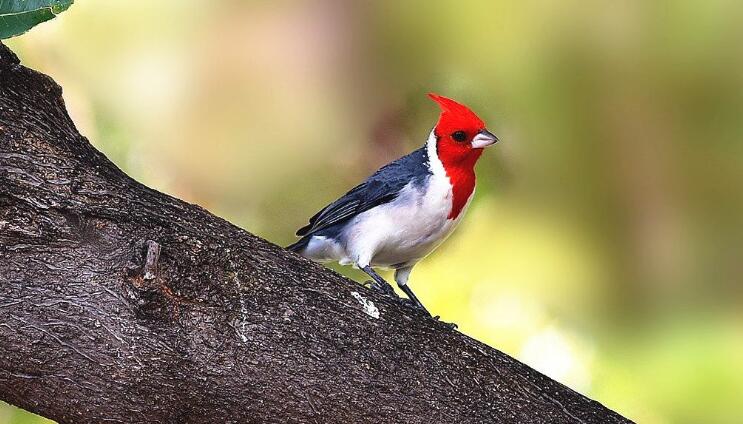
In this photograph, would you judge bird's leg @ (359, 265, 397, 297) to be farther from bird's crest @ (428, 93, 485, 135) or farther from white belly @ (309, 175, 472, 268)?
bird's crest @ (428, 93, 485, 135)

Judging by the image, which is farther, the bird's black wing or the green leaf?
the bird's black wing

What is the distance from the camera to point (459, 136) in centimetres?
177

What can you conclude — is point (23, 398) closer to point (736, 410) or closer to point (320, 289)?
point (320, 289)

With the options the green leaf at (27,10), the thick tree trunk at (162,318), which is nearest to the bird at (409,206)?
the thick tree trunk at (162,318)

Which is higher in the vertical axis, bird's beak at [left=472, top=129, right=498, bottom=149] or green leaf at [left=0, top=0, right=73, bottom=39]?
bird's beak at [left=472, top=129, right=498, bottom=149]

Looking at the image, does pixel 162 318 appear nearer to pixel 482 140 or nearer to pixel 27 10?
pixel 27 10

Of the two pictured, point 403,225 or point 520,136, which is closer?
point 403,225

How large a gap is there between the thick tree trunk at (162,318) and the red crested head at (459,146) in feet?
1.58

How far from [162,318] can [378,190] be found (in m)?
0.69

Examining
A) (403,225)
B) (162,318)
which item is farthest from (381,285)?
(162,318)

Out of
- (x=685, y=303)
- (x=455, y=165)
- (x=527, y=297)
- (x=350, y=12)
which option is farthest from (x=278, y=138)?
(x=685, y=303)

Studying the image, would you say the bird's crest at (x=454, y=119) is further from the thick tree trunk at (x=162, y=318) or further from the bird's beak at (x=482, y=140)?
the thick tree trunk at (x=162, y=318)

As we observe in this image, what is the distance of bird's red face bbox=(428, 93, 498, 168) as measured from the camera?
1754 mm

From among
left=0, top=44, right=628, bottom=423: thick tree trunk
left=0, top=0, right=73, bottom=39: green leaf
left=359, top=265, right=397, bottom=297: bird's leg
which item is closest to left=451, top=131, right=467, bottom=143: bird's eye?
left=359, top=265, right=397, bottom=297: bird's leg
